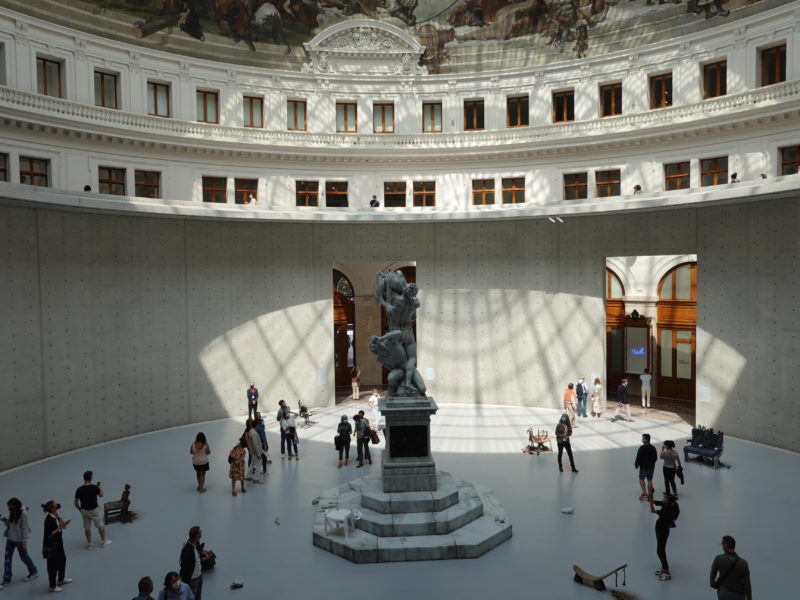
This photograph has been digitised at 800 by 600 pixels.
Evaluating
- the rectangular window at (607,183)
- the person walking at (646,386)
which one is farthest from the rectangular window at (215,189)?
the person walking at (646,386)

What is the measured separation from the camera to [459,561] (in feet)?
33.7

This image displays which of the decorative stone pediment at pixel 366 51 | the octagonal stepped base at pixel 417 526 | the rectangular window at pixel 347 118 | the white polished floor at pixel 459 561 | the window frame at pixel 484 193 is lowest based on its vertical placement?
the white polished floor at pixel 459 561

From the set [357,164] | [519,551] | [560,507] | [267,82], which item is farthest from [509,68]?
[519,551]

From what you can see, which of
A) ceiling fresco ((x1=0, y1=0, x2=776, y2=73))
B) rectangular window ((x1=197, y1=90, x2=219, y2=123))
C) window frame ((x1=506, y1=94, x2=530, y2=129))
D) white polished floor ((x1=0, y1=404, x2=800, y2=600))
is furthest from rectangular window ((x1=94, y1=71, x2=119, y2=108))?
window frame ((x1=506, y1=94, x2=530, y2=129))

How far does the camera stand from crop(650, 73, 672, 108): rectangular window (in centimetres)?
2308

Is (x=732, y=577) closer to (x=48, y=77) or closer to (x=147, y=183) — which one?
→ (x=147, y=183)

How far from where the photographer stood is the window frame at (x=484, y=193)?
25.3 metres

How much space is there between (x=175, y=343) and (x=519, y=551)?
45.5 feet

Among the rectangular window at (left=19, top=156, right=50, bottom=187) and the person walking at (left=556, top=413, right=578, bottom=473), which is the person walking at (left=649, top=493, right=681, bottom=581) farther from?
the rectangular window at (left=19, top=156, right=50, bottom=187)

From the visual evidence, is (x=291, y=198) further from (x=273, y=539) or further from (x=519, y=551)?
(x=519, y=551)

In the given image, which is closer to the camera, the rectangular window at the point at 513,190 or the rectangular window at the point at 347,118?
the rectangular window at the point at 513,190

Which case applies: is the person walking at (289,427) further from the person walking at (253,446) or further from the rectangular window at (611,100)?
the rectangular window at (611,100)

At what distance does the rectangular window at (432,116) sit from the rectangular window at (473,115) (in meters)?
1.10

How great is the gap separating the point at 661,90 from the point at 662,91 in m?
0.06
